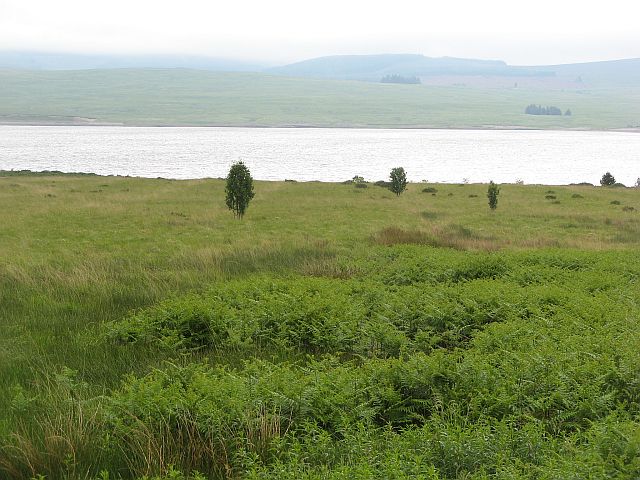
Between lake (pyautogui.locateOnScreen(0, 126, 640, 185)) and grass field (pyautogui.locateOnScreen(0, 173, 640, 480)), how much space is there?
2732 inches

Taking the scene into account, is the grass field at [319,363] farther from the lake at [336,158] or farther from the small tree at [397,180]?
the lake at [336,158]

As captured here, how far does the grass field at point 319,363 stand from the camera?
19.4ft

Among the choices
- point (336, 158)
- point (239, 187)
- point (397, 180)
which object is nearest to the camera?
point (239, 187)

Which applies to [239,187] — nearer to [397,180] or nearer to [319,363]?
[397,180]

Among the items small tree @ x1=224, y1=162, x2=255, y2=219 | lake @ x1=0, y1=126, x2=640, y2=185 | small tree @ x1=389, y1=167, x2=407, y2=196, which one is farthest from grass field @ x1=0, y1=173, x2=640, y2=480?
lake @ x1=0, y1=126, x2=640, y2=185

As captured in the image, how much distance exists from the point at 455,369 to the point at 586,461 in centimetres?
247

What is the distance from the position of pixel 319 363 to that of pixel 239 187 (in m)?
25.1

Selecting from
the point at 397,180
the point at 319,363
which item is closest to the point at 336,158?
the point at 397,180

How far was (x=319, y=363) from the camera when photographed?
8.10m

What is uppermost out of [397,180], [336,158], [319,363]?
[319,363]

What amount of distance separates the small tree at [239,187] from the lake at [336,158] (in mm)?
51246

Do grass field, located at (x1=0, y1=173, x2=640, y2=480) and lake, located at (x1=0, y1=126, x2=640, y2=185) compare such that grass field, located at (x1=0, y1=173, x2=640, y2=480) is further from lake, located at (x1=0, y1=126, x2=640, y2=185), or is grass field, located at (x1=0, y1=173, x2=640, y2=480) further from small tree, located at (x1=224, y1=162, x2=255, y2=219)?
lake, located at (x1=0, y1=126, x2=640, y2=185)

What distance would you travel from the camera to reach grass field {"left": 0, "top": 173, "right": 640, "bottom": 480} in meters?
5.91

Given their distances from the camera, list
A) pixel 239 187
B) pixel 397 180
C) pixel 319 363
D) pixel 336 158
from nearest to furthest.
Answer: pixel 319 363
pixel 239 187
pixel 397 180
pixel 336 158
